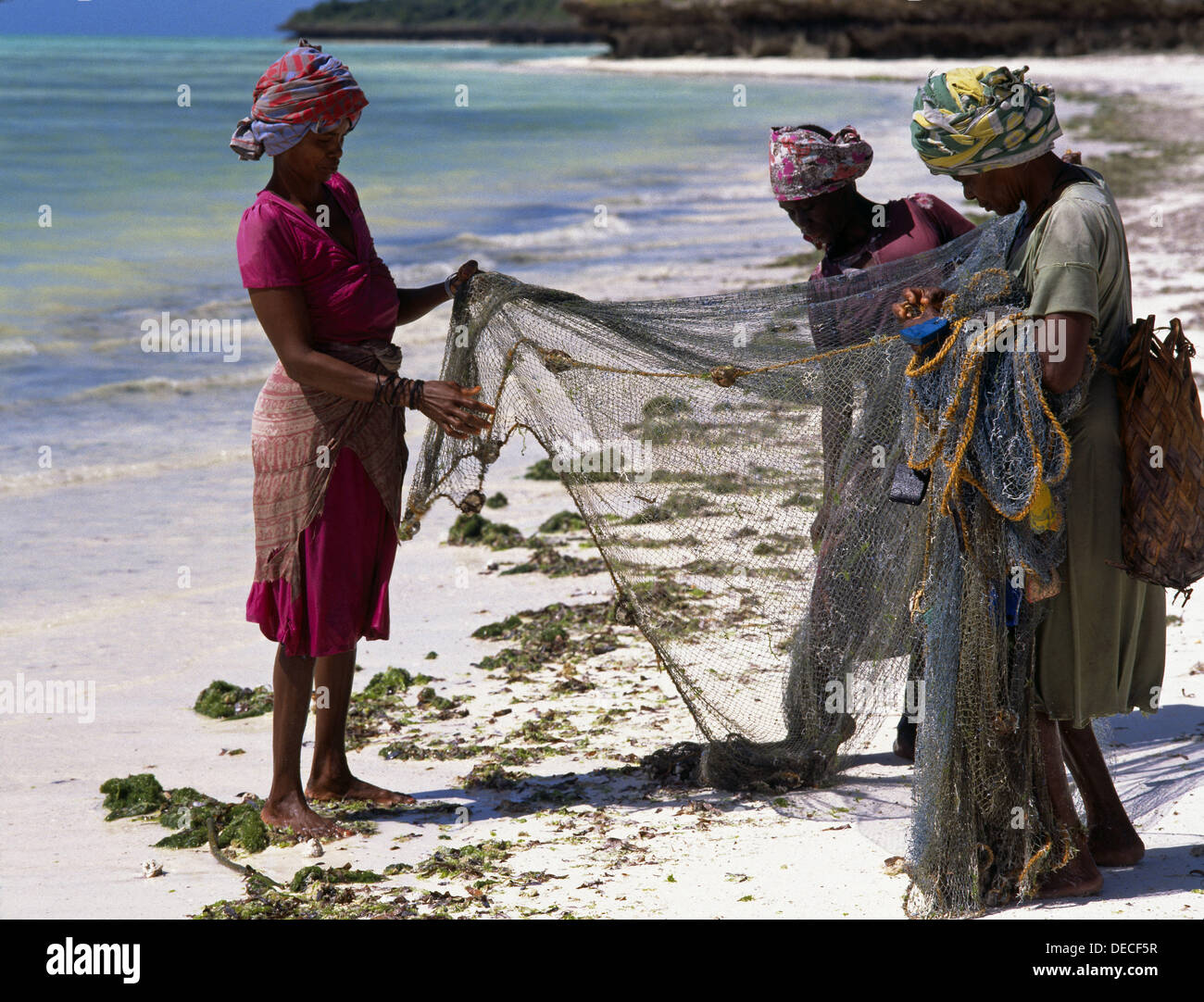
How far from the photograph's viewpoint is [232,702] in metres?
4.68

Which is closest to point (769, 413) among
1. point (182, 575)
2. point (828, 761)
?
point (828, 761)

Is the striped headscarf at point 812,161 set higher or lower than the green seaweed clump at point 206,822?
higher

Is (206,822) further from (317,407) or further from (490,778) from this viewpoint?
(317,407)

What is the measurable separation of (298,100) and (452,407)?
2.90ft

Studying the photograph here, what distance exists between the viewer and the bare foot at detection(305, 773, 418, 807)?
3.90 metres

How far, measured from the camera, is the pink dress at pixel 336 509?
3.52 metres

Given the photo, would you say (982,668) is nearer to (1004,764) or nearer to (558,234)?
(1004,764)

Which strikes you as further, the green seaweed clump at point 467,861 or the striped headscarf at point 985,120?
the green seaweed clump at point 467,861

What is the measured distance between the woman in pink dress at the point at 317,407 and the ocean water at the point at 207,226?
2632mm

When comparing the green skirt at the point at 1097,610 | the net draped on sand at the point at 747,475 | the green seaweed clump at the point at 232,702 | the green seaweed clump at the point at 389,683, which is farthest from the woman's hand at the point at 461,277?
the green skirt at the point at 1097,610

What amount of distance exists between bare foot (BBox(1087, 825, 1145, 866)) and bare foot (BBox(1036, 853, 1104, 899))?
144 mm
